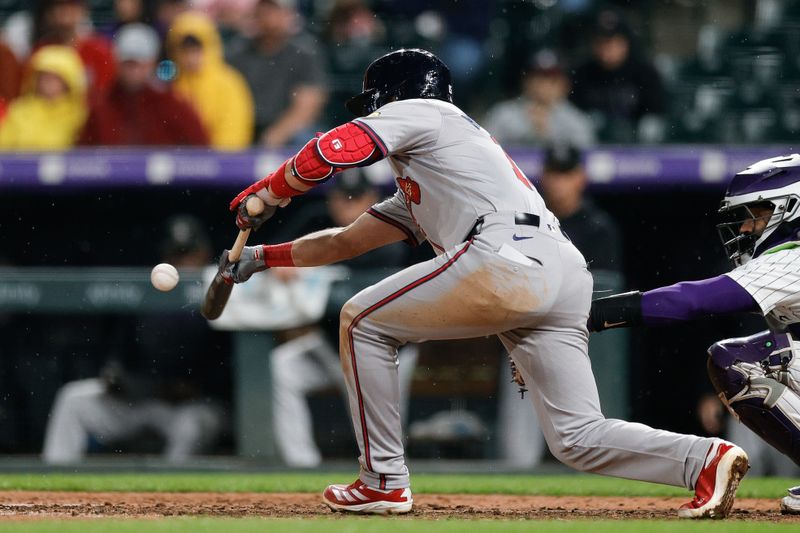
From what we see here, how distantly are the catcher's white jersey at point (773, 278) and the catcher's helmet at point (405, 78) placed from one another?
1.19 metres

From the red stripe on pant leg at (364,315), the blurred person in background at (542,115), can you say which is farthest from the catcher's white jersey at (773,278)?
the blurred person in background at (542,115)

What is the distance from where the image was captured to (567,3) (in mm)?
9164

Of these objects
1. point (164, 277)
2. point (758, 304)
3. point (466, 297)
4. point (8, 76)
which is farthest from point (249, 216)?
point (8, 76)

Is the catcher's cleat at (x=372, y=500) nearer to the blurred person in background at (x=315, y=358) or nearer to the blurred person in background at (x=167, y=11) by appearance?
the blurred person in background at (x=315, y=358)

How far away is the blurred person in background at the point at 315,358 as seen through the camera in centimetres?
691

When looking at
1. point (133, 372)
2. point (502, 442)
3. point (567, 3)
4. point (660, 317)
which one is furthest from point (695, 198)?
point (660, 317)

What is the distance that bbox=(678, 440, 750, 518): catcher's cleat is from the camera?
3.81 meters

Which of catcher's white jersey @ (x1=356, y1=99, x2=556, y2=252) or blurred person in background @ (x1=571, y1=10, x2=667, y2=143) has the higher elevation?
blurred person in background @ (x1=571, y1=10, x2=667, y2=143)

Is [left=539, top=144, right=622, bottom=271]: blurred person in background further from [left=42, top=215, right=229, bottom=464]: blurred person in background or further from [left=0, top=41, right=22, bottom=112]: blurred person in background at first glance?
[left=0, top=41, right=22, bottom=112]: blurred person in background

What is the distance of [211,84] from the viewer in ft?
28.4

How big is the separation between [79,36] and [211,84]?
1.12 metres

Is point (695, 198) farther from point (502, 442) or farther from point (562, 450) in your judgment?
point (562, 450)

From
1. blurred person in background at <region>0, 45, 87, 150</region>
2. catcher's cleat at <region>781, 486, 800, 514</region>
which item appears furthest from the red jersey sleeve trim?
blurred person in background at <region>0, 45, 87, 150</region>

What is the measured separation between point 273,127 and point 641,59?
106 inches
